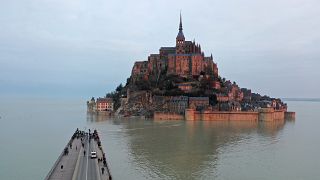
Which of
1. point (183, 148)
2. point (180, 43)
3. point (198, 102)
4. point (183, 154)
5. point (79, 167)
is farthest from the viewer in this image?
point (180, 43)

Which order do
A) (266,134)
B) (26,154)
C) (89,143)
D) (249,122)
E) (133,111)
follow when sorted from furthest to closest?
(133,111)
(249,122)
(266,134)
(89,143)
(26,154)

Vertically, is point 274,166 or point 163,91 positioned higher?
point 163,91

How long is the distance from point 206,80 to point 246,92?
75.7 feet

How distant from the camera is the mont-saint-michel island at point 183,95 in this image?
95188 millimetres

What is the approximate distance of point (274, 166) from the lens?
4081 cm

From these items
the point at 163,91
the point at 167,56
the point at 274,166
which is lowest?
the point at 274,166

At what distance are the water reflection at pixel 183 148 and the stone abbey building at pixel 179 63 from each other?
3804cm

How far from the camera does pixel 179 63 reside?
373ft

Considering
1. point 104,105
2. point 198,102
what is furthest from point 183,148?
point 104,105

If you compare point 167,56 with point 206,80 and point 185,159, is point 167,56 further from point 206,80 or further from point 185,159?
point 185,159

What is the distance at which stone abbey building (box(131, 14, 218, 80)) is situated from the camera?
114m

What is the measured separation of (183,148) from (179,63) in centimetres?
6448

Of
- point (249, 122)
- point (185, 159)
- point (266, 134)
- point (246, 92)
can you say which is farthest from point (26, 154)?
point (246, 92)

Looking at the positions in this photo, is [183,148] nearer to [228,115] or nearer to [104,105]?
[228,115]
